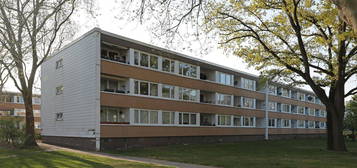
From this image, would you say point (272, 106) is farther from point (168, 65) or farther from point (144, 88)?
point (144, 88)

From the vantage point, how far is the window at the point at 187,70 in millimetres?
34463

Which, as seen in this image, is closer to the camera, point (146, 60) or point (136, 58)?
point (136, 58)

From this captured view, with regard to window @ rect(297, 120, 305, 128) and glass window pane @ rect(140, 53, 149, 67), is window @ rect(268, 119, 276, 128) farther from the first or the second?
glass window pane @ rect(140, 53, 149, 67)

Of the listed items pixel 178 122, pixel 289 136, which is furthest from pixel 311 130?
pixel 178 122

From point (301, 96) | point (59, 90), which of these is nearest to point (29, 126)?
point (59, 90)

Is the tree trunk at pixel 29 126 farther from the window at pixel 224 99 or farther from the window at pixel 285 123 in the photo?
the window at pixel 285 123

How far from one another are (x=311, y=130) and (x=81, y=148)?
54212 millimetres

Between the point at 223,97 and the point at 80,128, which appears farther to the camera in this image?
the point at 223,97

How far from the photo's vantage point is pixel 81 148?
26.3 metres

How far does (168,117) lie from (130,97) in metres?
5.44

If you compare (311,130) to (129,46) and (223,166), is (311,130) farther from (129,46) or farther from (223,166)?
(223,166)

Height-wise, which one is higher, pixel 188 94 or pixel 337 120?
pixel 188 94

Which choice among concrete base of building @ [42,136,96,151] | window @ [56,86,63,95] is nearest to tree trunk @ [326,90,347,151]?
concrete base of building @ [42,136,96,151]

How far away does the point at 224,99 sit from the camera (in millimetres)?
41750
